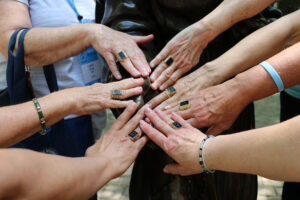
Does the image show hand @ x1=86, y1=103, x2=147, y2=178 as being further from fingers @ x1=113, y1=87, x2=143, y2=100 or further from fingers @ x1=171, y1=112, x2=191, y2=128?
fingers @ x1=171, y1=112, x2=191, y2=128

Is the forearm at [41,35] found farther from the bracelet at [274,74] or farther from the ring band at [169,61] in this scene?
the bracelet at [274,74]

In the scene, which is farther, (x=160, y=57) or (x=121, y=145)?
(x=160, y=57)

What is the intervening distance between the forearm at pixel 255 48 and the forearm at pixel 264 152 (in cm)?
54

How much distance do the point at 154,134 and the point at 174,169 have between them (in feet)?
0.64

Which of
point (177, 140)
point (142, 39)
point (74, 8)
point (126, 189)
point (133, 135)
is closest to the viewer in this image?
point (177, 140)

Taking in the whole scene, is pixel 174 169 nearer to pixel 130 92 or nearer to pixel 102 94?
pixel 130 92

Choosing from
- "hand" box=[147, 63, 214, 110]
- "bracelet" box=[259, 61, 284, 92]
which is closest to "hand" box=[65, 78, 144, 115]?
"hand" box=[147, 63, 214, 110]

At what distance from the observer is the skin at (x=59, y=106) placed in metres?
1.46

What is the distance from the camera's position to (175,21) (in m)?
1.83

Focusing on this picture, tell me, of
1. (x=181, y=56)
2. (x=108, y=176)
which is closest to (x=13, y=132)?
(x=108, y=176)

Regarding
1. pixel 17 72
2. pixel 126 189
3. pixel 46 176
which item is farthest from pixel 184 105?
pixel 126 189

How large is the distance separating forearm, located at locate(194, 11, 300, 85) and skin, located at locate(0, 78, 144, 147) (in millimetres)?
425

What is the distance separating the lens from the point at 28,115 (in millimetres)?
1531

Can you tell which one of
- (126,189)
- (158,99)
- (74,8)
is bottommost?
(126,189)
